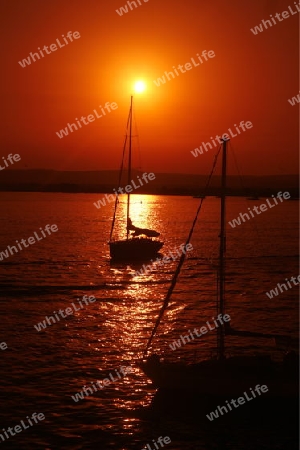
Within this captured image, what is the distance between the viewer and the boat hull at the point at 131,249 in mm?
73625

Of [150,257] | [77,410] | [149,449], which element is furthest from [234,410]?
[150,257]

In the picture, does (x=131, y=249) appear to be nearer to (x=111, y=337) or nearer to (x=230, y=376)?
(x=111, y=337)

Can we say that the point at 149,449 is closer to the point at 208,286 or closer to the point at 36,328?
the point at 36,328

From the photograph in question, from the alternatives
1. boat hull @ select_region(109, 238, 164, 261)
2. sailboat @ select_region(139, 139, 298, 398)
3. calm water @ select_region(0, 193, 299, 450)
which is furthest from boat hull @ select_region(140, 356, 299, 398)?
boat hull @ select_region(109, 238, 164, 261)

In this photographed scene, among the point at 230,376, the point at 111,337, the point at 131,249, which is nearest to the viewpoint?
the point at 230,376

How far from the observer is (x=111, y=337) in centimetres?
3878

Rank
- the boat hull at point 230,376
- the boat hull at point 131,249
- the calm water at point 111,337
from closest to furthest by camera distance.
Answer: the calm water at point 111,337 → the boat hull at point 230,376 → the boat hull at point 131,249

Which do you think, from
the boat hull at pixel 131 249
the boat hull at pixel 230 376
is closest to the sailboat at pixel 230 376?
the boat hull at pixel 230 376

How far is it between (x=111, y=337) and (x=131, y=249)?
3557cm

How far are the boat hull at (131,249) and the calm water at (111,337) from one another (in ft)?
5.37

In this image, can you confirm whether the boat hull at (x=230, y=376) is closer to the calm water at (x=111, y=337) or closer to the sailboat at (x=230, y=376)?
the sailboat at (x=230, y=376)

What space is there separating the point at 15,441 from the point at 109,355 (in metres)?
11.3

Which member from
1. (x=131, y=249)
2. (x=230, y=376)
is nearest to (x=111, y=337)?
(x=230, y=376)

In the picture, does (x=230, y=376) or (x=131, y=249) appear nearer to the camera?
(x=230, y=376)
